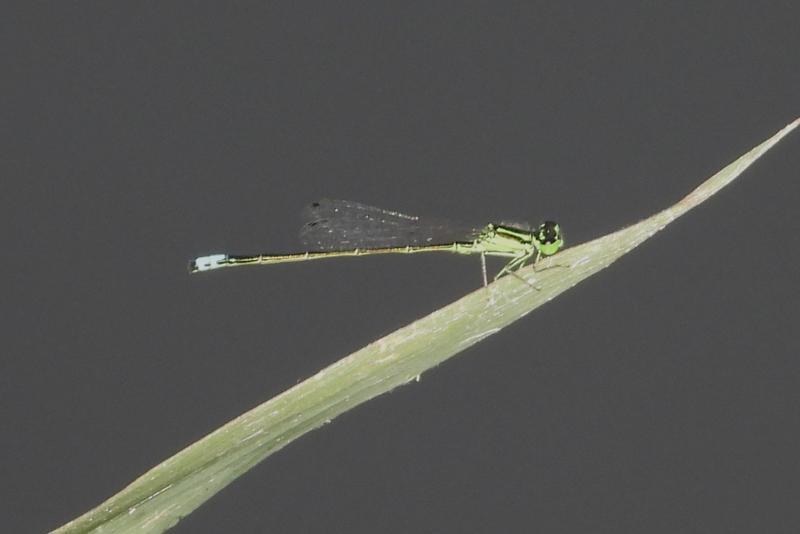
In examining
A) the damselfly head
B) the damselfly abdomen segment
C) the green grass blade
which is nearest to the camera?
the green grass blade

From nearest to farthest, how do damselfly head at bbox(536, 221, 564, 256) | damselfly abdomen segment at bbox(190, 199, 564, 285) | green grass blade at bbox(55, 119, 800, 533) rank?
green grass blade at bbox(55, 119, 800, 533)
damselfly head at bbox(536, 221, 564, 256)
damselfly abdomen segment at bbox(190, 199, 564, 285)

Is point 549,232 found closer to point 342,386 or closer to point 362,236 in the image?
point 362,236

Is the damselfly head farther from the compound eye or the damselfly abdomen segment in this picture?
the damselfly abdomen segment

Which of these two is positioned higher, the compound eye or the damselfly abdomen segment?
the damselfly abdomen segment

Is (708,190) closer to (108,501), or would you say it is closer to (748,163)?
(748,163)

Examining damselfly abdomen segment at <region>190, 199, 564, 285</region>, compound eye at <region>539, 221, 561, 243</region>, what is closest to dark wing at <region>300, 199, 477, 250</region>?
damselfly abdomen segment at <region>190, 199, 564, 285</region>

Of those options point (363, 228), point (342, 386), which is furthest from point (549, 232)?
point (342, 386)
